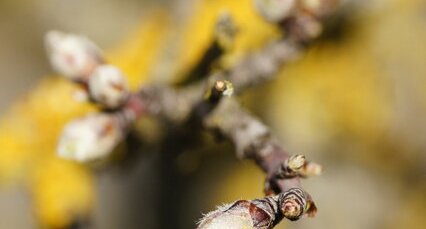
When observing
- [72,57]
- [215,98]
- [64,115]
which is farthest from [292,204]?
[64,115]

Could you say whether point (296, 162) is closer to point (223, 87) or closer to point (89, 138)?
point (223, 87)

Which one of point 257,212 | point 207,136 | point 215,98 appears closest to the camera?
point 257,212

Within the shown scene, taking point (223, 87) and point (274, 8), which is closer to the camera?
point (223, 87)

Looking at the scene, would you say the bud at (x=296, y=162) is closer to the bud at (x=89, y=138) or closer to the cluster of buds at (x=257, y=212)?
the cluster of buds at (x=257, y=212)

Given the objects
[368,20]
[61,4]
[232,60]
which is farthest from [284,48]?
[61,4]

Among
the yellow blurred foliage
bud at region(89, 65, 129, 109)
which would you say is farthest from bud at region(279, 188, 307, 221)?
the yellow blurred foliage

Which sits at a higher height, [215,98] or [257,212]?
[215,98]

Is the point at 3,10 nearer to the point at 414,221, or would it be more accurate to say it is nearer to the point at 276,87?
the point at 276,87
